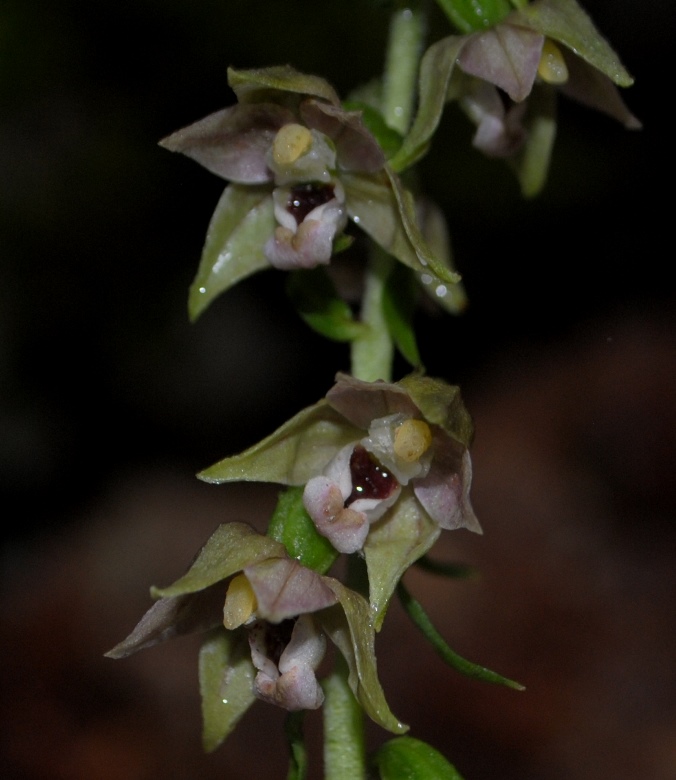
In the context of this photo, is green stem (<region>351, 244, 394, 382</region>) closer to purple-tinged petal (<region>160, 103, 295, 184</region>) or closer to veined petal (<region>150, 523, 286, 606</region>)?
purple-tinged petal (<region>160, 103, 295, 184</region>)

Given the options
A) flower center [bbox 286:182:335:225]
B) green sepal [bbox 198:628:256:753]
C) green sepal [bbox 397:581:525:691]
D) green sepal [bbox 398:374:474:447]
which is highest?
flower center [bbox 286:182:335:225]

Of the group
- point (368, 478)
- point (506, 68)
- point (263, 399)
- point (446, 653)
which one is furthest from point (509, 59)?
point (263, 399)

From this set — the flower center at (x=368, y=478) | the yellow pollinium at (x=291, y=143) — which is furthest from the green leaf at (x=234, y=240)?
the flower center at (x=368, y=478)

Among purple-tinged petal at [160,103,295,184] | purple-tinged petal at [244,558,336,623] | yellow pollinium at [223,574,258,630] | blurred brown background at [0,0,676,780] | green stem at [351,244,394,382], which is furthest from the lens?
blurred brown background at [0,0,676,780]

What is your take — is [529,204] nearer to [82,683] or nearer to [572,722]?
[572,722]

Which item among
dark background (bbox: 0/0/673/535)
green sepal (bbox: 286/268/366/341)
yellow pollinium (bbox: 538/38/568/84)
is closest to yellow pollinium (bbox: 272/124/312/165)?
green sepal (bbox: 286/268/366/341)

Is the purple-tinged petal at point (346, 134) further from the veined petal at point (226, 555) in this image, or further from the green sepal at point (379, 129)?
the veined petal at point (226, 555)

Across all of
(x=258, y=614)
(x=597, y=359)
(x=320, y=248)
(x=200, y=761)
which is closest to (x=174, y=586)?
(x=258, y=614)
